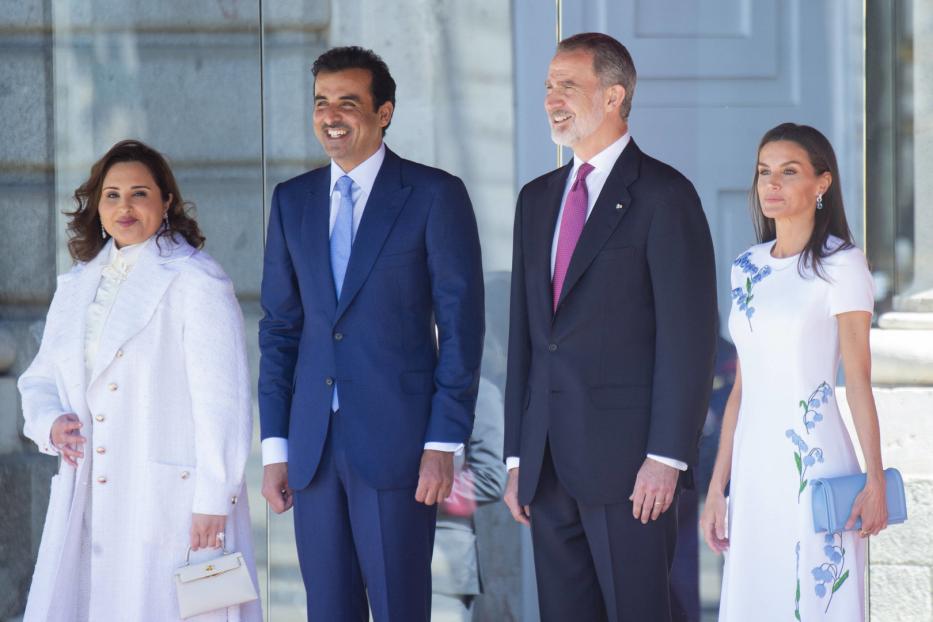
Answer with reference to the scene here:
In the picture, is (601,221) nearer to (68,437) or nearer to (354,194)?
(354,194)

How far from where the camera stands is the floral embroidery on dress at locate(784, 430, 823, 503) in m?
3.51

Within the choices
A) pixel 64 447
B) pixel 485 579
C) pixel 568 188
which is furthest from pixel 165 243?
pixel 485 579

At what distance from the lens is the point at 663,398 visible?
3348 mm

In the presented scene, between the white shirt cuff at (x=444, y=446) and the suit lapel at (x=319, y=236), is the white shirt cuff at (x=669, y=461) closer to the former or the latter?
the white shirt cuff at (x=444, y=446)

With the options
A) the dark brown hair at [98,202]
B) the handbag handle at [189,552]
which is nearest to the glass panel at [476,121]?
the dark brown hair at [98,202]

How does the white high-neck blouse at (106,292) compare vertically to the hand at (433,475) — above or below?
→ above

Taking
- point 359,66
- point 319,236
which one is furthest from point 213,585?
point 359,66

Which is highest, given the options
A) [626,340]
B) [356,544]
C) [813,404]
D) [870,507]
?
[626,340]

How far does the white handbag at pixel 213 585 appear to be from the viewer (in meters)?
3.75

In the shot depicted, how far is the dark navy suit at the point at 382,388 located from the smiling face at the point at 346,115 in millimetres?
136

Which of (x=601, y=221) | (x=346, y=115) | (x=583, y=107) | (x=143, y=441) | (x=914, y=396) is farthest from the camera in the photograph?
(x=914, y=396)

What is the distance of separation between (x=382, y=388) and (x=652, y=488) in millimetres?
759

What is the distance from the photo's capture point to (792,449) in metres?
3.53

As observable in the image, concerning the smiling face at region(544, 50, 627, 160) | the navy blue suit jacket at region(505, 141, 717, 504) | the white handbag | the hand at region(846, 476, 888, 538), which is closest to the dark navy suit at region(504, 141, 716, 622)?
the navy blue suit jacket at region(505, 141, 717, 504)
